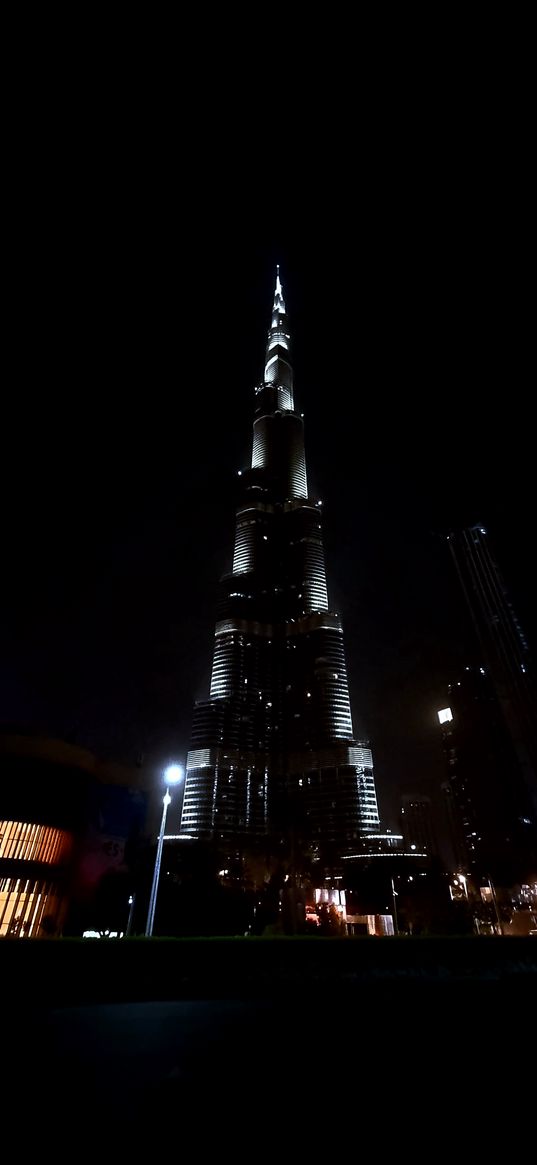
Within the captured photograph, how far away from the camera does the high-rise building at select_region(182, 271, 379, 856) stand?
128500mm

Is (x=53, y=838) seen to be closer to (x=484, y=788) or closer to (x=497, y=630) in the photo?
(x=497, y=630)

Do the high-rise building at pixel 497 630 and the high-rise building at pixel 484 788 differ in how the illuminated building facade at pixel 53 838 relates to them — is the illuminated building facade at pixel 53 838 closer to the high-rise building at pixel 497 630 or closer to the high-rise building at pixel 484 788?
the high-rise building at pixel 497 630

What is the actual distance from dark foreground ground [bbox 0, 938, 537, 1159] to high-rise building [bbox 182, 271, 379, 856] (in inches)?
4440

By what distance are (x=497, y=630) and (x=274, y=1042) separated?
6691 cm

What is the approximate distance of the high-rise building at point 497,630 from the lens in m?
62.3

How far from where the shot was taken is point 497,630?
69875mm

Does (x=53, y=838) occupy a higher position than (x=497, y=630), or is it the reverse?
(x=497, y=630)

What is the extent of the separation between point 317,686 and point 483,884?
200 ft

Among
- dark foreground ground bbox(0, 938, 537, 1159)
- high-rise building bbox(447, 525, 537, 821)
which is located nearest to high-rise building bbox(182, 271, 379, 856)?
high-rise building bbox(447, 525, 537, 821)

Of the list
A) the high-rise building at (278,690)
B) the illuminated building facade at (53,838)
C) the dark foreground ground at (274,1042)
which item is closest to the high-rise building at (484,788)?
the high-rise building at (278,690)

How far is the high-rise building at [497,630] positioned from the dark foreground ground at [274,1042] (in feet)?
161

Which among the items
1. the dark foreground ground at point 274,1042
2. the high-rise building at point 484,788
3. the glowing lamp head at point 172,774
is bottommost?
the dark foreground ground at point 274,1042

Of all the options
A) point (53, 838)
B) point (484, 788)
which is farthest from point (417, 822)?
point (53, 838)

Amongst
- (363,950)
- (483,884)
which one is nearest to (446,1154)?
(363,950)
